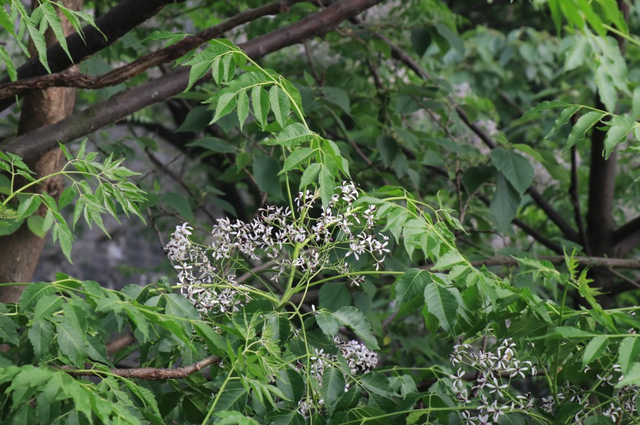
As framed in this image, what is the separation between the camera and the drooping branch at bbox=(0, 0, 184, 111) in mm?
1423

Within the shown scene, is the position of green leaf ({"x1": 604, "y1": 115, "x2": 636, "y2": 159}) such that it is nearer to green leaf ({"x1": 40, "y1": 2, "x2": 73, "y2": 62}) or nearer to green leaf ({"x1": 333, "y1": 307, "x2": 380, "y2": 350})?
green leaf ({"x1": 333, "y1": 307, "x2": 380, "y2": 350})

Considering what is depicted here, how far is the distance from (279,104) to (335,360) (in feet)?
1.30

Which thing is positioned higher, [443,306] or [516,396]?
[443,306]

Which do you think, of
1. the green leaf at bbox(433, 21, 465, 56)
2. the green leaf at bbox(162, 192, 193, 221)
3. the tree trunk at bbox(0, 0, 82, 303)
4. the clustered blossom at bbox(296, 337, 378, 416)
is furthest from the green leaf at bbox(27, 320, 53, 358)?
the green leaf at bbox(433, 21, 465, 56)

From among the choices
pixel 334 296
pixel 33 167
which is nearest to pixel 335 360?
pixel 334 296

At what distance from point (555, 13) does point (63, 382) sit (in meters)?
0.65

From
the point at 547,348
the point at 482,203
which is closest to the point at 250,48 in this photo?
the point at 547,348

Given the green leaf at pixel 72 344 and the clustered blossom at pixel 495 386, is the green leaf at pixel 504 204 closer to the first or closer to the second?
the clustered blossom at pixel 495 386

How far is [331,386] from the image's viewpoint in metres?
1.04

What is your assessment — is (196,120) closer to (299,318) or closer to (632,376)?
(299,318)

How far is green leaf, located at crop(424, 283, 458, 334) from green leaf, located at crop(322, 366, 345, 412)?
18cm

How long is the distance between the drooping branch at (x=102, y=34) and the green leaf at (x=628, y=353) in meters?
0.98

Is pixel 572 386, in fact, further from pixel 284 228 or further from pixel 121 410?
pixel 121 410

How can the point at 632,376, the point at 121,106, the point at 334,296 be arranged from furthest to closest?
the point at 334,296 < the point at 121,106 < the point at 632,376
